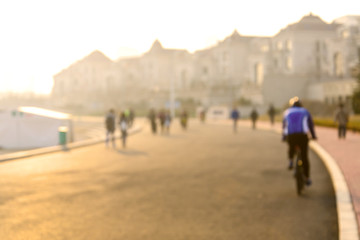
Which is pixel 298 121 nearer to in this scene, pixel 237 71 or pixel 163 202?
pixel 163 202

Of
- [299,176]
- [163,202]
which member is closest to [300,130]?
[299,176]

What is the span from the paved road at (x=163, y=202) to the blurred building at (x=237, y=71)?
68.2 feet

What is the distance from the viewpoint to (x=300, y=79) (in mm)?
63625

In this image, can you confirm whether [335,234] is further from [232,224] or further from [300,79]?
[300,79]

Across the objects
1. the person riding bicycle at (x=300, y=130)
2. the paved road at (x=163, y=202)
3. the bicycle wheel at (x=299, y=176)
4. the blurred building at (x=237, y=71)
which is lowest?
Result: the paved road at (x=163, y=202)

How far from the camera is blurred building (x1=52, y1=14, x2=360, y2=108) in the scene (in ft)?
207

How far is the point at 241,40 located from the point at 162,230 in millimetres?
89221

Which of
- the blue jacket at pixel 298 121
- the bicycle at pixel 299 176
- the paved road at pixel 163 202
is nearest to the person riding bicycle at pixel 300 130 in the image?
the blue jacket at pixel 298 121

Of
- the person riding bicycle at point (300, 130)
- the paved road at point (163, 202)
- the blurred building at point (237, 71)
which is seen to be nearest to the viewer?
the paved road at point (163, 202)

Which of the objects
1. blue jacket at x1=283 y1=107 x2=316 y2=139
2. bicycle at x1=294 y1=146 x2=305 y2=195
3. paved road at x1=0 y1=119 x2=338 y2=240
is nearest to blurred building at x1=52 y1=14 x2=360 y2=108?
paved road at x1=0 y1=119 x2=338 y2=240

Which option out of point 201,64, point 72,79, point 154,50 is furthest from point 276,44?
point 72,79

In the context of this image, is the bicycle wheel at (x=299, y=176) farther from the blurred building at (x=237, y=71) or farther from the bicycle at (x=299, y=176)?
the blurred building at (x=237, y=71)

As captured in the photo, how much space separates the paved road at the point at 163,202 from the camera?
604 centimetres

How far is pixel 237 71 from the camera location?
92438 mm
